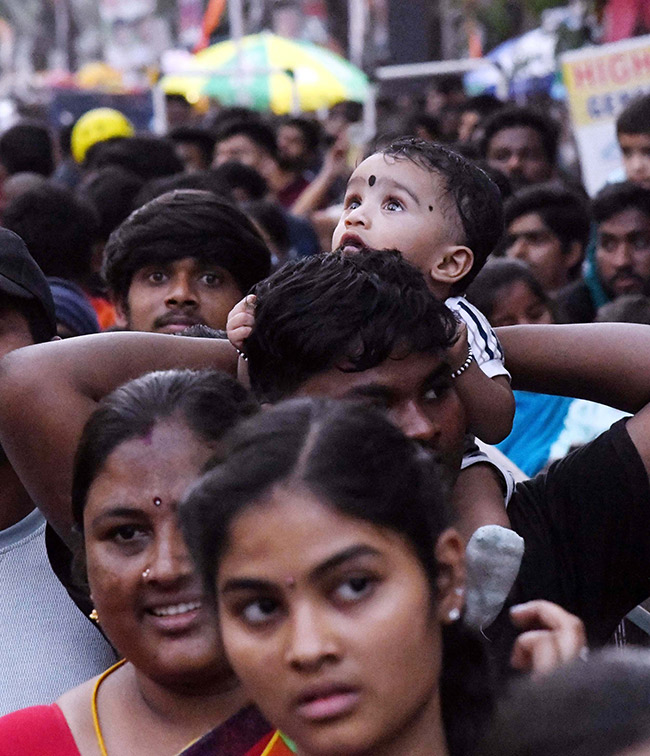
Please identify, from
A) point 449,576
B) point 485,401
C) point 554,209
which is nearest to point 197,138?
point 554,209

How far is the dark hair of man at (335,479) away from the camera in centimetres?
161

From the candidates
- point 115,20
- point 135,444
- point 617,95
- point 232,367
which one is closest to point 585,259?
point 617,95

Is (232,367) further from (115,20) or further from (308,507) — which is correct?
(115,20)

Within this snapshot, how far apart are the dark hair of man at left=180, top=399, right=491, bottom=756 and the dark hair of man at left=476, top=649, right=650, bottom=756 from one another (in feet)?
0.78

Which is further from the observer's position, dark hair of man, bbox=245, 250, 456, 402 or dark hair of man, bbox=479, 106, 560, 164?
dark hair of man, bbox=479, 106, 560, 164

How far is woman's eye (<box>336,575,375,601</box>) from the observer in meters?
1.57

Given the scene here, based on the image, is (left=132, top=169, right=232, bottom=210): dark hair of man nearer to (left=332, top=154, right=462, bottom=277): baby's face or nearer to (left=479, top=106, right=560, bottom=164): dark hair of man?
(left=332, top=154, right=462, bottom=277): baby's face

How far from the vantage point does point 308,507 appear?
158 cm

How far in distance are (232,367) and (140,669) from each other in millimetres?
633

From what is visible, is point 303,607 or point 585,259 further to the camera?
point 585,259

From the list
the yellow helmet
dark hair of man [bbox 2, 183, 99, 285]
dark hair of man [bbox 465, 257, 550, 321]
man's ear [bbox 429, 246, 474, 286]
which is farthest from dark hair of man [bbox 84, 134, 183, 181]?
man's ear [bbox 429, 246, 474, 286]

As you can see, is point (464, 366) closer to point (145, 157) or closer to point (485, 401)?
point (485, 401)

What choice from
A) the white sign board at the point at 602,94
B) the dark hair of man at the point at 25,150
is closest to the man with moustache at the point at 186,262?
the white sign board at the point at 602,94

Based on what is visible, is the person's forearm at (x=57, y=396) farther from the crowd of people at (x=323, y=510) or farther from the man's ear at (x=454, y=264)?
the man's ear at (x=454, y=264)
